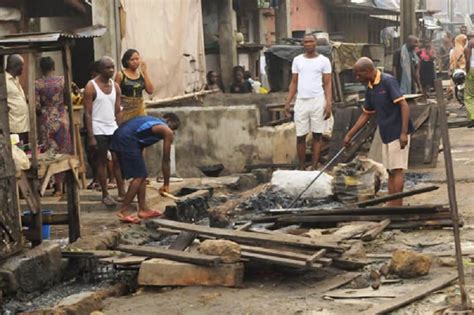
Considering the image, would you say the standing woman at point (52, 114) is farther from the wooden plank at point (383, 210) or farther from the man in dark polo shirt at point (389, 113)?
the man in dark polo shirt at point (389, 113)

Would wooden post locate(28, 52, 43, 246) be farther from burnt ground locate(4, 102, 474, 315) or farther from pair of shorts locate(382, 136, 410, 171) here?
pair of shorts locate(382, 136, 410, 171)

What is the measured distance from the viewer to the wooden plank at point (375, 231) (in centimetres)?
880

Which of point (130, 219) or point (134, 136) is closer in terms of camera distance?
point (130, 219)

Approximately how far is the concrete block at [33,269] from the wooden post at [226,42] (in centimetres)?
1572

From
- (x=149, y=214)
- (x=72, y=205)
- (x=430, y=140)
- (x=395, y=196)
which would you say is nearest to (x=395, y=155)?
(x=395, y=196)

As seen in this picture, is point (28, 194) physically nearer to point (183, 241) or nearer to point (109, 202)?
point (183, 241)

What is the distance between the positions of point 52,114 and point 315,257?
16.6 feet

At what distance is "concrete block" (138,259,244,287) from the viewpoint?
24.0ft

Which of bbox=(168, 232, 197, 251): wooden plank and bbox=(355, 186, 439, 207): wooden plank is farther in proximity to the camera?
bbox=(355, 186, 439, 207): wooden plank

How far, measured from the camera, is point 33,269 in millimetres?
7504

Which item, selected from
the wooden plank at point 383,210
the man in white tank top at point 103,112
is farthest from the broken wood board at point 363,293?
the man in white tank top at point 103,112

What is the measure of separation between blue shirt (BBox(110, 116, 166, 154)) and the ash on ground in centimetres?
145

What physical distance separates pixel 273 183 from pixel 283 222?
7.04 ft

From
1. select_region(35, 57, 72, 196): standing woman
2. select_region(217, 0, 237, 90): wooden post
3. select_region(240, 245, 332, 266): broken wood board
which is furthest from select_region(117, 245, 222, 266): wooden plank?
select_region(217, 0, 237, 90): wooden post
